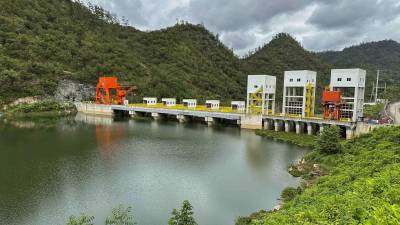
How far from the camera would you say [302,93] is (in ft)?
174

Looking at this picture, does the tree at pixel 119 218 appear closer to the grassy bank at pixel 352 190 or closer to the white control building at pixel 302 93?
the grassy bank at pixel 352 190

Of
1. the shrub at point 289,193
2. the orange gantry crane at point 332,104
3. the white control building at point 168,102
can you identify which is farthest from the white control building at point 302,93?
the white control building at point 168,102

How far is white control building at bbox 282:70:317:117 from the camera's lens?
4919 cm

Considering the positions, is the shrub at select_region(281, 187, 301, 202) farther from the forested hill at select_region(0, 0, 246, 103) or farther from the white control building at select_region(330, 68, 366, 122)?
the forested hill at select_region(0, 0, 246, 103)

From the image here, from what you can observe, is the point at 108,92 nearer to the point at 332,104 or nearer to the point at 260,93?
the point at 260,93

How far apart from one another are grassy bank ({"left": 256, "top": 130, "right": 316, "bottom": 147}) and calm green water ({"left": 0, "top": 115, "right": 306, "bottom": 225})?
211cm

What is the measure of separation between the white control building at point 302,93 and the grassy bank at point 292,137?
480 centimetres

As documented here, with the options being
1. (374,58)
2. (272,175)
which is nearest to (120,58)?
(272,175)

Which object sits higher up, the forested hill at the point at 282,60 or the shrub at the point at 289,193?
the forested hill at the point at 282,60

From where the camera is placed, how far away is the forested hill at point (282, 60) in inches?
5207

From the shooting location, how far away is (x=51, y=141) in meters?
40.1

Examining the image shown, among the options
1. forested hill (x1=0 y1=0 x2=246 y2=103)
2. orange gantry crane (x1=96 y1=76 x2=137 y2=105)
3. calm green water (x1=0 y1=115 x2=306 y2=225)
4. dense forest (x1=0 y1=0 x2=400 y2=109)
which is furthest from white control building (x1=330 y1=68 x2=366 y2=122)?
forested hill (x1=0 y1=0 x2=246 y2=103)

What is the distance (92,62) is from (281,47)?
95323 mm

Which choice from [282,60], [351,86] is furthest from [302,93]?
[282,60]
